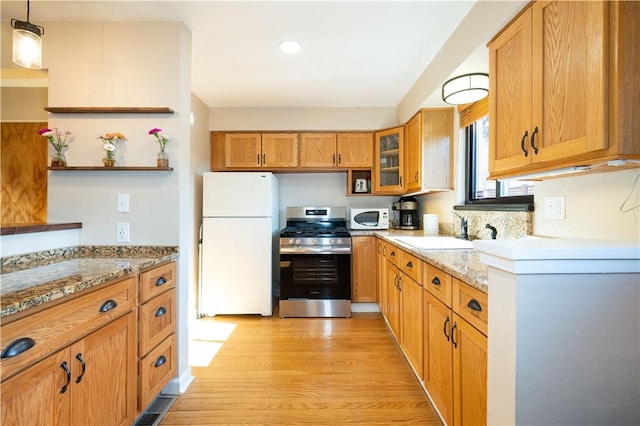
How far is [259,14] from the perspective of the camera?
6.15 feet

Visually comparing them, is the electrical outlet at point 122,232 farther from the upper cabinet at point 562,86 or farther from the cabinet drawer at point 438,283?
the upper cabinet at point 562,86

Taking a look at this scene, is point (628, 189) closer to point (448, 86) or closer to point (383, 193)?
point (448, 86)

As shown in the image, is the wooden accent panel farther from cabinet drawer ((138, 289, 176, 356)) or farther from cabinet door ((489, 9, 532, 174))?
cabinet door ((489, 9, 532, 174))

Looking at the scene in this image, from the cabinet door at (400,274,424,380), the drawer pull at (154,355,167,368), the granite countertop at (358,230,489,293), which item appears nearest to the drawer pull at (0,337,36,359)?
the drawer pull at (154,355,167,368)

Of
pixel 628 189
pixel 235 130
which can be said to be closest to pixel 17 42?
pixel 235 130

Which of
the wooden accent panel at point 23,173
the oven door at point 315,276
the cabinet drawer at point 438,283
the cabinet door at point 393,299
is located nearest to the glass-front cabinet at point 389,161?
the oven door at point 315,276

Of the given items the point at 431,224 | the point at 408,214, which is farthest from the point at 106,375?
the point at 408,214

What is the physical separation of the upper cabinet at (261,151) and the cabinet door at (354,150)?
1.81 feet

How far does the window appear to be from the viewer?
2180 millimetres

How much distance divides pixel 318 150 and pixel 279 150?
467 mm

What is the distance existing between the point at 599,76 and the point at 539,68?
315 millimetres

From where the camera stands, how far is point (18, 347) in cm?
86

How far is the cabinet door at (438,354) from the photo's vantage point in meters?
1.39

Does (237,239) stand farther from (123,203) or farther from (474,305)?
(474,305)
